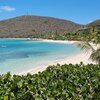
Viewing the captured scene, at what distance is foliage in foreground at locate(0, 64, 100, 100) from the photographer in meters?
7.00

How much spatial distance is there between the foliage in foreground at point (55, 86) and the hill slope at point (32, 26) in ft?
435

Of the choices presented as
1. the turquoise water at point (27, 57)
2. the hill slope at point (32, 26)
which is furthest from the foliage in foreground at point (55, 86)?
the hill slope at point (32, 26)

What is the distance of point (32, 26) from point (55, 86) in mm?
146751

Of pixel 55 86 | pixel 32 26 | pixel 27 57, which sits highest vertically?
pixel 32 26

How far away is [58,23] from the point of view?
154 m

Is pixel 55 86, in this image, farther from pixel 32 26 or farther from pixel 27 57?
pixel 32 26

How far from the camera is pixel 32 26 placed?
15350 centimetres

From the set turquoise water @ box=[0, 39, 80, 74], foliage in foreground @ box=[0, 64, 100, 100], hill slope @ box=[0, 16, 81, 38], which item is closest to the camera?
foliage in foreground @ box=[0, 64, 100, 100]

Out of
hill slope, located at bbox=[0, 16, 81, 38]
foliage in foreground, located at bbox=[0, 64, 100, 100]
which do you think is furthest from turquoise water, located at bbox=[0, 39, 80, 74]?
hill slope, located at bbox=[0, 16, 81, 38]

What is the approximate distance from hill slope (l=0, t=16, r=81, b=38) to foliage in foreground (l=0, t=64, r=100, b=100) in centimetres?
13271

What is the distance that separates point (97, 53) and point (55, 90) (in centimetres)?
865

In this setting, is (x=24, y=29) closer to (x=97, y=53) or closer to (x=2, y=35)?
(x=2, y=35)

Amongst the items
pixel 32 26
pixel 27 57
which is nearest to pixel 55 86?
pixel 27 57

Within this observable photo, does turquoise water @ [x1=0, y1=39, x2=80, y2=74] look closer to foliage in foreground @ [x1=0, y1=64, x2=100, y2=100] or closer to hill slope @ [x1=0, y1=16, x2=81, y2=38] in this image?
foliage in foreground @ [x1=0, y1=64, x2=100, y2=100]
